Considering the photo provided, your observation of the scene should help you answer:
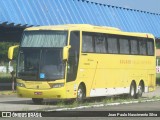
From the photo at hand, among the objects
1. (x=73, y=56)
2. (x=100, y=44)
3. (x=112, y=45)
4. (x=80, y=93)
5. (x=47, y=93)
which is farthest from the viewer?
(x=112, y=45)

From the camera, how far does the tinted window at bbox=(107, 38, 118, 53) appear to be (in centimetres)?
2377

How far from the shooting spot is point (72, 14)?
34.3m

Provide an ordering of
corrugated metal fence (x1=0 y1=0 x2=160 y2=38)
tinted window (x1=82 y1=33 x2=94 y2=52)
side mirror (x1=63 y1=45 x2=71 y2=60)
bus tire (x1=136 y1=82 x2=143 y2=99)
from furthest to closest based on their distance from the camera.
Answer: corrugated metal fence (x1=0 y1=0 x2=160 y2=38) → bus tire (x1=136 y1=82 x2=143 y2=99) → tinted window (x1=82 y1=33 x2=94 y2=52) → side mirror (x1=63 y1=45 x2=71 y2=60)

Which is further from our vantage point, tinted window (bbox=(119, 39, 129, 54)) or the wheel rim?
tinted window (bbox=(119, 39, 129, 54))

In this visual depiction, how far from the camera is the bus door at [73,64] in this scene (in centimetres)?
2073

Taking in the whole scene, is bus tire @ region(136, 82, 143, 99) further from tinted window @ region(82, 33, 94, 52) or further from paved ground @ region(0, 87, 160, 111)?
paved ground @ region(0, 87, 160, 111)

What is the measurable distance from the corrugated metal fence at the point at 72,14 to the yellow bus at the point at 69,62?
6621mm

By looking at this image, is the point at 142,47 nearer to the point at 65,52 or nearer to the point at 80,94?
the point at 80,94

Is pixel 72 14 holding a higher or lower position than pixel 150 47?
higher

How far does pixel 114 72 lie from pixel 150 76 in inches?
159

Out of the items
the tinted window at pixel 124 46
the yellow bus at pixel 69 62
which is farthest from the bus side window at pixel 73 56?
the tinted window at pixel 124 46

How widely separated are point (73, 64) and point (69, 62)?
0.94 ft

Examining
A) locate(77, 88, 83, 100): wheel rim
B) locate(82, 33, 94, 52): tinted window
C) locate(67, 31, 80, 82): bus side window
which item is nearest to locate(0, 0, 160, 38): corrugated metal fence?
locate(82, 33, 94, 52): tinted window

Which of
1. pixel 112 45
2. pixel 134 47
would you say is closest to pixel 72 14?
pixel 134 47
